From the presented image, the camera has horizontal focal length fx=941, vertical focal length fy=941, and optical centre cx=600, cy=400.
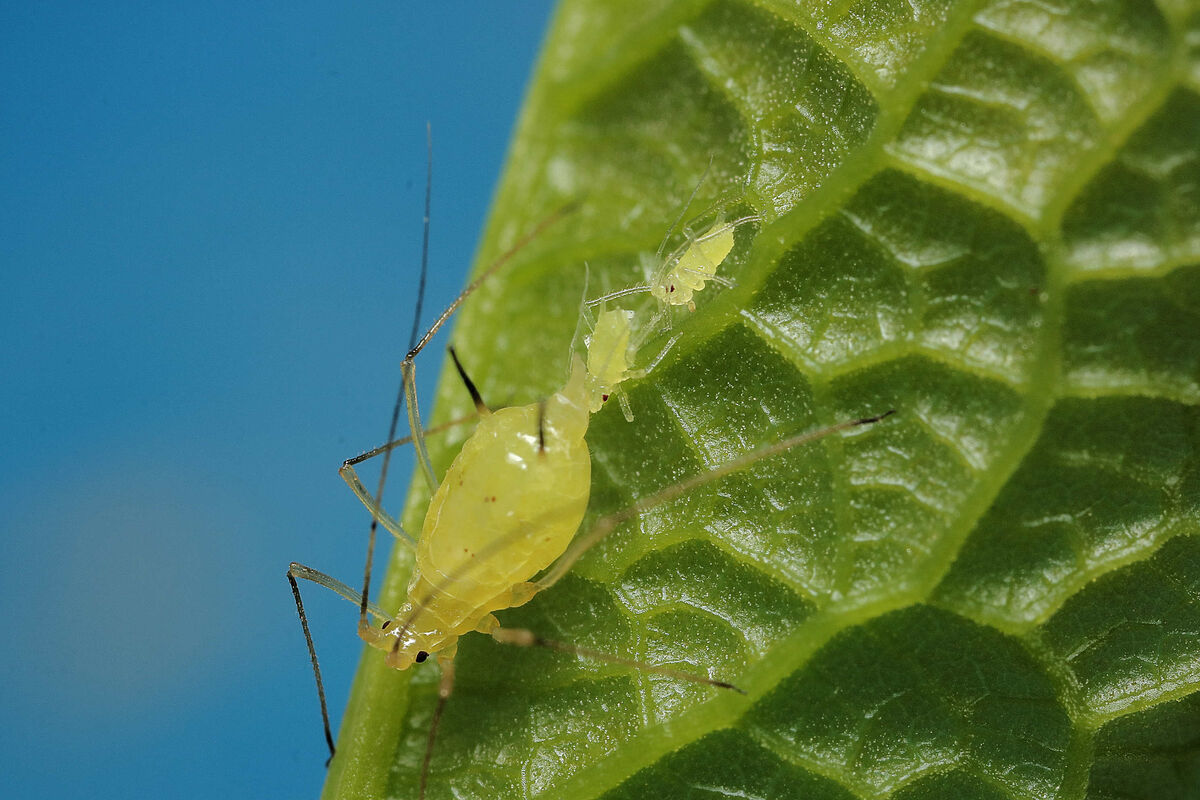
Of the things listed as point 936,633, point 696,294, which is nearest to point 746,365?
point 696,294

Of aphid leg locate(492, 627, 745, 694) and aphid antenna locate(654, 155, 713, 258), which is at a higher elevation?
aphid antenna locate(654, 155, 713, 258)

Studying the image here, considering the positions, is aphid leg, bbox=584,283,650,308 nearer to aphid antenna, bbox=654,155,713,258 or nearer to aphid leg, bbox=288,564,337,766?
aphid antenna, bbox=654,155,713,258

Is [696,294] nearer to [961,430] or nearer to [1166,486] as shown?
[961,430]

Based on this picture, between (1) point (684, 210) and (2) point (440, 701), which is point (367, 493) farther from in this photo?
(1) point (684, 210)

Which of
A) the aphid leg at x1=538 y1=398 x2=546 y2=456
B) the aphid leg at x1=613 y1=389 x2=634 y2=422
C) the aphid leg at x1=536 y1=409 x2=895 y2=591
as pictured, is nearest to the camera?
the aphid leg at x1=538 y1=398 x2=546 y2=456

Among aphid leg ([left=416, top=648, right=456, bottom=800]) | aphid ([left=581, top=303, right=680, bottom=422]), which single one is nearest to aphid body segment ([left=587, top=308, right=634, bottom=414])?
aphid ([left=581, top=303, right=680, bottom=422])

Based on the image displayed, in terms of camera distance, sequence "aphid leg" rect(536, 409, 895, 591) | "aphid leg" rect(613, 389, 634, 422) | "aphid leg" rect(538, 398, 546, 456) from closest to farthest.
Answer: "aphid leg" rect(538, 398, 546, 456) < "aphid leg" rect(536, 409, 895, 591) < "aphid leg" rect(613, 389, 634, 422)
